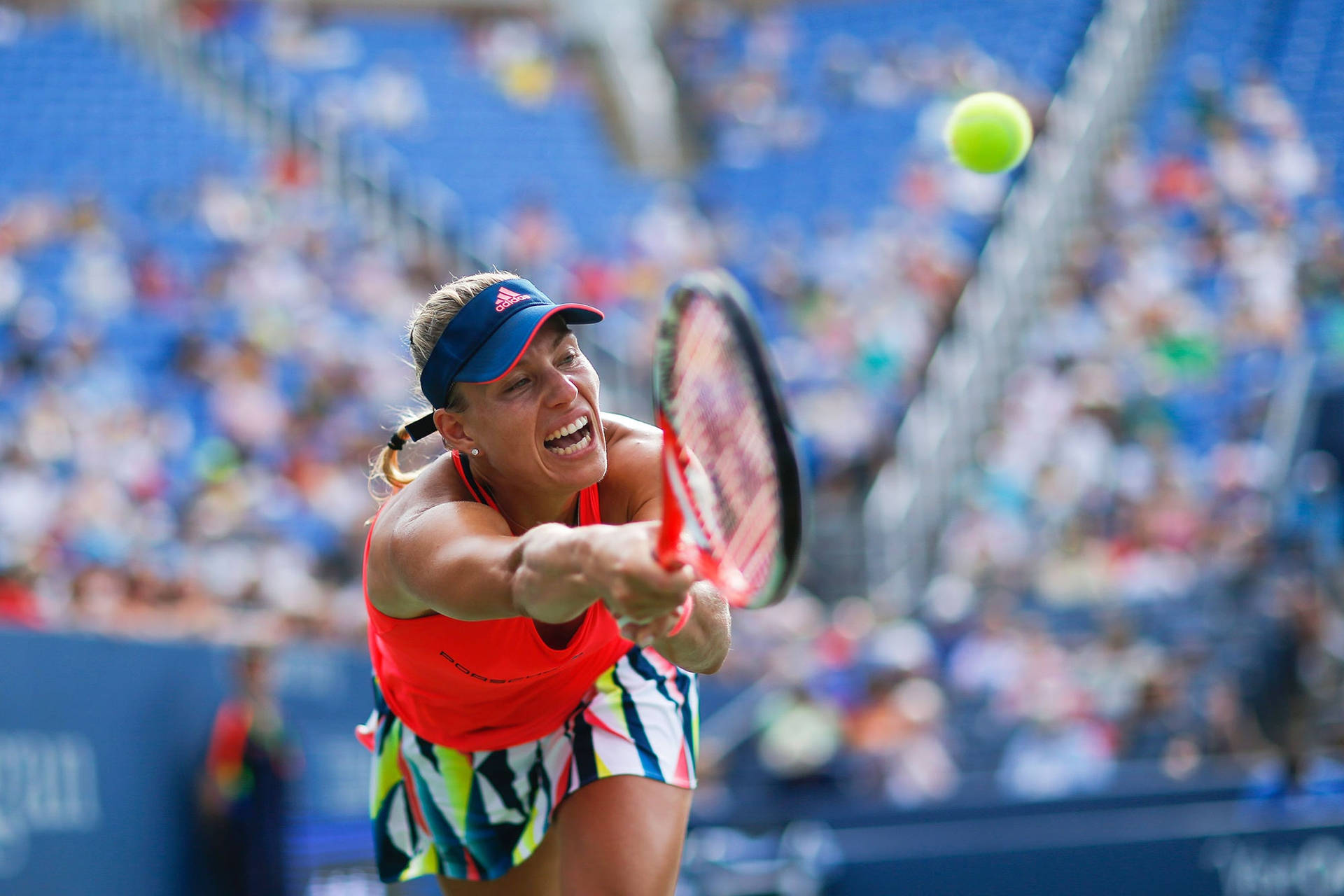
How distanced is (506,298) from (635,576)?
0.88 meters

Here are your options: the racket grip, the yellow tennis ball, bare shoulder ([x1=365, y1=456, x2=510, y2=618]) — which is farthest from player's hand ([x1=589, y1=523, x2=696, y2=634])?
the yellow tennis ball

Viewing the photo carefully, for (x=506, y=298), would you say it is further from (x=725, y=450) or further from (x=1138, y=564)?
(x=1138, y=564)

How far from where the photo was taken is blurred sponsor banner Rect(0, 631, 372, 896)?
6.48 meters

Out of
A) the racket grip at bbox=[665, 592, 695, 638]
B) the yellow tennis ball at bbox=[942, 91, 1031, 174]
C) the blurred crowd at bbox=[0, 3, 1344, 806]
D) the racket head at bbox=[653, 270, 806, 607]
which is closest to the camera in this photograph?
the racket head at bbox=[653, 270, 806, 607]

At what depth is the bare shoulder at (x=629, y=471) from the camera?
328cm

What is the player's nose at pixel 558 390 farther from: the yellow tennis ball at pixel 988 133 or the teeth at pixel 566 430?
the yellow tennis ball at pixel 988 133

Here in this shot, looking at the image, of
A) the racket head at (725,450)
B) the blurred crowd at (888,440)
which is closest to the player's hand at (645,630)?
the racket head at (725,450)

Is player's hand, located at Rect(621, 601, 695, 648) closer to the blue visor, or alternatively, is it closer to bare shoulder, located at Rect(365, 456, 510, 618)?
bare shoulder, located at Rect(365, 456, 510, 618)

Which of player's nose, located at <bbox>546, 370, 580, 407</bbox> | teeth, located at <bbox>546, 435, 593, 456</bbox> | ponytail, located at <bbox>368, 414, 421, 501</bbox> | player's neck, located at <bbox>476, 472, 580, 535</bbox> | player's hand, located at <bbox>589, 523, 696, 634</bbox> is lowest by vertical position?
ponytail, located at <bbox>368, 414, 421, 501</bbox>

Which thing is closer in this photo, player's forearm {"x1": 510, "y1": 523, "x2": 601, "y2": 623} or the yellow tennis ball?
player's forearm {"x1": 510, "y1": 523, "x2": 601, "y2": 623}

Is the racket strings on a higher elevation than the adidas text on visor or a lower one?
higher

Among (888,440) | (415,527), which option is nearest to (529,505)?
(415,527)

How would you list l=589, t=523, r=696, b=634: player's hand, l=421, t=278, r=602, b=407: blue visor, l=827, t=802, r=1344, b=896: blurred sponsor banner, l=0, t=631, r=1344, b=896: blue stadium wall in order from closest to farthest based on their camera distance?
l=589, t=523, r=696, b=634: player's hand → l=421, t=278, r=602, b=407: blue visor → l=0, t=631, r=1344, b=896: blue stadium wall → l=827, t=802, r=1344, b=896: blurred sponsor banner

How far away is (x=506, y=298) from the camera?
3051 mm
